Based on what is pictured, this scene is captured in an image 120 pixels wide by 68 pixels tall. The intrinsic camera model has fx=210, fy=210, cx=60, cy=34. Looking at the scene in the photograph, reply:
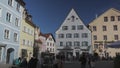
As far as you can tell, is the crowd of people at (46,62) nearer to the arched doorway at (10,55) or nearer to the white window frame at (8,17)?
the white window frame at (8,17)

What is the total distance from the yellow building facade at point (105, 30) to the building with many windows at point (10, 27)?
28.0 metres

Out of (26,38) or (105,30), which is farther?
(105,30)

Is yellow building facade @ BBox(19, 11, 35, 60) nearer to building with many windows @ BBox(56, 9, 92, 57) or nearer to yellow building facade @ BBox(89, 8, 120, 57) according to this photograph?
building with many windows @ BBox(56, 9, 92, 57)

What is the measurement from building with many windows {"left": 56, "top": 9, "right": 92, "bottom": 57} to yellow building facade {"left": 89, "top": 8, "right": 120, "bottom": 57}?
2137mm

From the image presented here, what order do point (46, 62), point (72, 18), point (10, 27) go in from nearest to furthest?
point (46, 62), point (10, 27), point (72, 18)

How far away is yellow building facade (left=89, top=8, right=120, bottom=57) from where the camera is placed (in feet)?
195

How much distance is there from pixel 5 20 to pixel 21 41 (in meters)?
8.50

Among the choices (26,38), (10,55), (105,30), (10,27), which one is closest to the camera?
(10,27)

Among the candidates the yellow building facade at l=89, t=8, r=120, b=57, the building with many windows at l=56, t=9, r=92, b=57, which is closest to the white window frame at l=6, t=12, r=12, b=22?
the building with many windows at l=56, t=9, r=92, b=57

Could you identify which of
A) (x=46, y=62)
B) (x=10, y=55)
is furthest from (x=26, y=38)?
(x=46, y=62)

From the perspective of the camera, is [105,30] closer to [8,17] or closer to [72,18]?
[72,18]

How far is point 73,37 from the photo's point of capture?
6084 centimetres

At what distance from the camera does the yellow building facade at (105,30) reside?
2343 inches

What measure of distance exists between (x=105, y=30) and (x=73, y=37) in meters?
9.44
